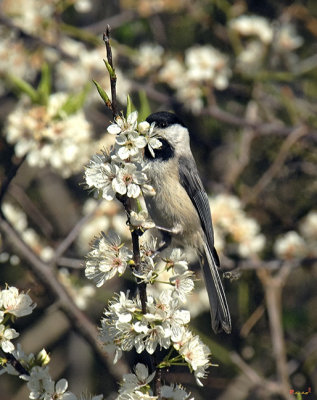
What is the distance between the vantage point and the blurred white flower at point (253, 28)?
159 inches

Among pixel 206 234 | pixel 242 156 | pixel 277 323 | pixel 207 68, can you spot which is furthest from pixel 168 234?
pixel 207 68

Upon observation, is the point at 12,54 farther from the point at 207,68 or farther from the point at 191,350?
the point at 191,350

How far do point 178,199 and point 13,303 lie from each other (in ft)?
4.40

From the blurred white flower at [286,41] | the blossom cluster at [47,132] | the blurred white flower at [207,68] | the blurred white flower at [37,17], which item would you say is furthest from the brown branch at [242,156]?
the blurred white flower at [37,17]

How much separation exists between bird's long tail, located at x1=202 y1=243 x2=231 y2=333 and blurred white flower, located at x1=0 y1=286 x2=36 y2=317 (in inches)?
35.8

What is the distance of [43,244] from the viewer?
12.3 feet

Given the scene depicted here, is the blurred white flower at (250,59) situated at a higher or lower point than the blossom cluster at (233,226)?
higher

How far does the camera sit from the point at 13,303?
1.62 m

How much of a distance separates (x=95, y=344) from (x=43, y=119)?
1097 millimetres

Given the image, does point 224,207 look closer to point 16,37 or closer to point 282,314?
point 282,314

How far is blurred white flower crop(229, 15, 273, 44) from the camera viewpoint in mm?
4035

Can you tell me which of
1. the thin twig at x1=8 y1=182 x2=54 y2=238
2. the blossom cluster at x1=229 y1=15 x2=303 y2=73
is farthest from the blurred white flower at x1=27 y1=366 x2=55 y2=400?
the blossom cluster at x1=229 y1=15 x2=303 y2=73

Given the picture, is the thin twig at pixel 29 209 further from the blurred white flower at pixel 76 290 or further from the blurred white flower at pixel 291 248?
the blurred white flower at pixel 291 248

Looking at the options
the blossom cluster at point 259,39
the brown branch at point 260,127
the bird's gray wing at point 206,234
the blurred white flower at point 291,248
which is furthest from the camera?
the blossom cluster at point 259,39
